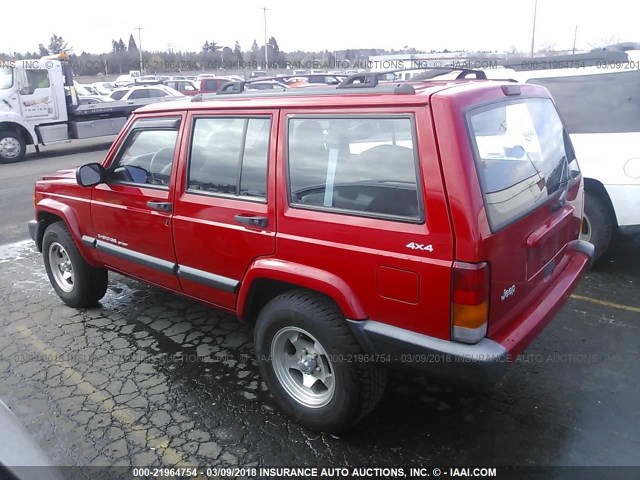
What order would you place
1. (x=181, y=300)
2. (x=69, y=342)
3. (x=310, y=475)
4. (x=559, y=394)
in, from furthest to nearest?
1. (x=181, y=300)
2. (x=69, y=342)
3. (x=559, y=394)
4. (x=310, y=475)

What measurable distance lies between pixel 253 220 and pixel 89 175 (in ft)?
5.41

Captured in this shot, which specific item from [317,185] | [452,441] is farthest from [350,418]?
[317,185]

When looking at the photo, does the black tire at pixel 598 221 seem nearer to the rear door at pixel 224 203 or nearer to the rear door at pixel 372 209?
the rear door at pixel 372 209

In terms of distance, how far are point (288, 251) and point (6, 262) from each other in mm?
4747

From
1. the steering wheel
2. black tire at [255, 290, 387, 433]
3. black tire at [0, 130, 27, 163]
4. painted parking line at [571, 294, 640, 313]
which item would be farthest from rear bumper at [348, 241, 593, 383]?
black tire at [0, 130, 27, 163]

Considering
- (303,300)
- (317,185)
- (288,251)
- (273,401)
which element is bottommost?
(273,401)

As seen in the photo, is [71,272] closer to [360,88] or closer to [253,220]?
[253,220]

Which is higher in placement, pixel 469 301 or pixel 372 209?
pixel 372 209

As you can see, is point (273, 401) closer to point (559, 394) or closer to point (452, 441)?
point (452, 441)

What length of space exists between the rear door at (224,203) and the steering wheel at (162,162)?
0.68ft

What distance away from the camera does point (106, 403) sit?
129 inches

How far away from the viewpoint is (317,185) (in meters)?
2.75

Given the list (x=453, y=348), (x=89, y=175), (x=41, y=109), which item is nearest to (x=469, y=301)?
(x=453, y=348)

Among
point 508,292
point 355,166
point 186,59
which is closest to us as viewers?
point 508,292
